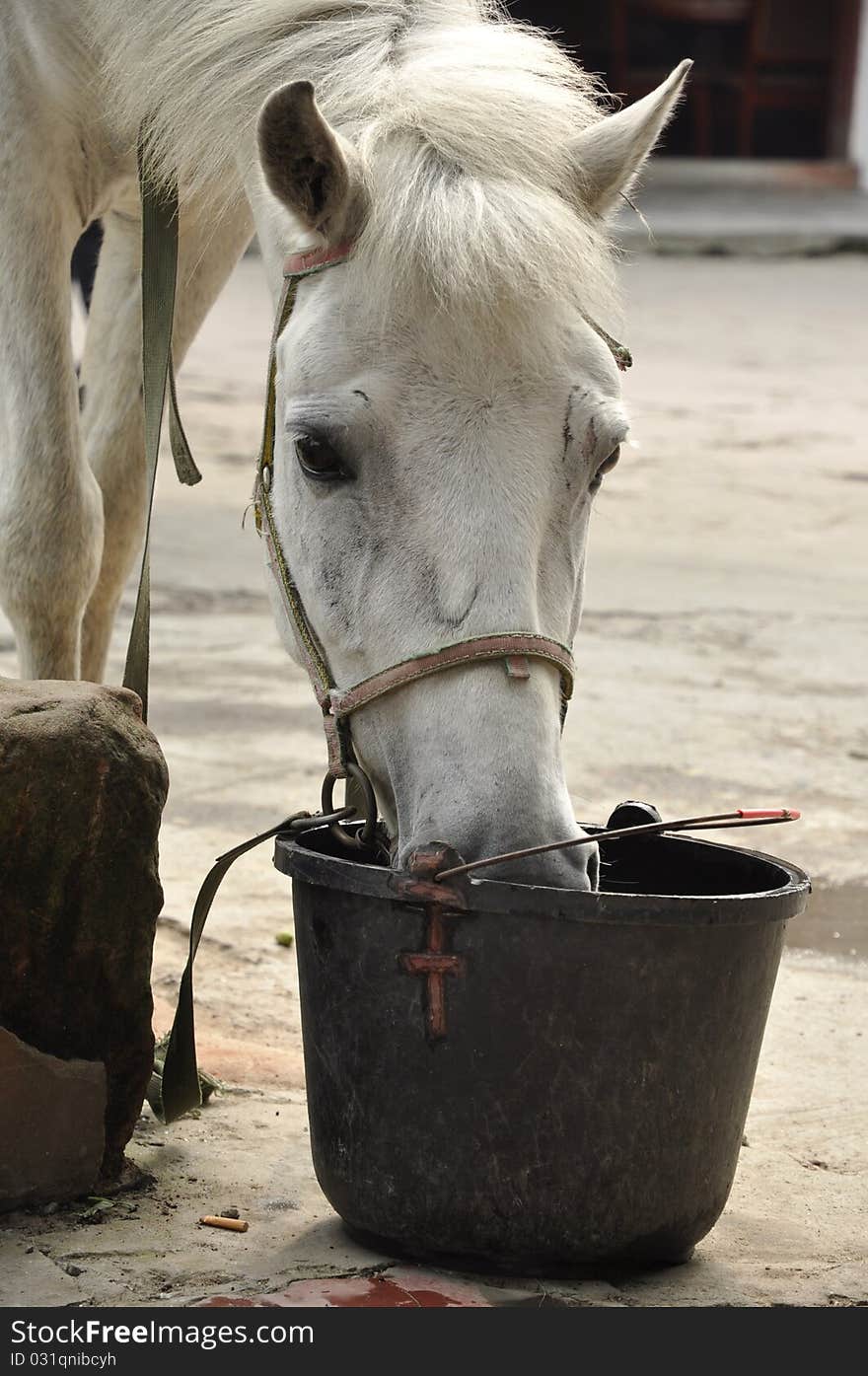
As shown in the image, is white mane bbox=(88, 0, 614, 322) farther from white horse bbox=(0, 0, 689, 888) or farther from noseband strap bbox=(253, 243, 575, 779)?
noseband strap bbox=(253, 243, 575, 779)

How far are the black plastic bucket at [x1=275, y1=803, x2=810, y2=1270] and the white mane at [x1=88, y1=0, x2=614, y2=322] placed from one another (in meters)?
0.69

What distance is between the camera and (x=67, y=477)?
2.78m

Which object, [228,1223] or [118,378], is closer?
[228,1223]

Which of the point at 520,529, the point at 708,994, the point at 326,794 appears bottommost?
the point at 708,994

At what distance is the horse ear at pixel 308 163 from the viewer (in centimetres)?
187

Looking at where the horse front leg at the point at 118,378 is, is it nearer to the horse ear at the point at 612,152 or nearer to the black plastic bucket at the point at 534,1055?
the horse ear at the point at 612,152

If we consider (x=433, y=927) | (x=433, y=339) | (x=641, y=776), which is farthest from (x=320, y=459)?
(x=641, y=776)

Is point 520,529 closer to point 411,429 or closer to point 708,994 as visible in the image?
point 411,429

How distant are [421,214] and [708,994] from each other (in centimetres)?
92

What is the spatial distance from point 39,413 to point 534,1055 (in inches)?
60.4

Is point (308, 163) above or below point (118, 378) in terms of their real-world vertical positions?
above

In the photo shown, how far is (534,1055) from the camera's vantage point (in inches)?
68.9

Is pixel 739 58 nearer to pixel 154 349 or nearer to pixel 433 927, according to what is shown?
pixel 154 349
